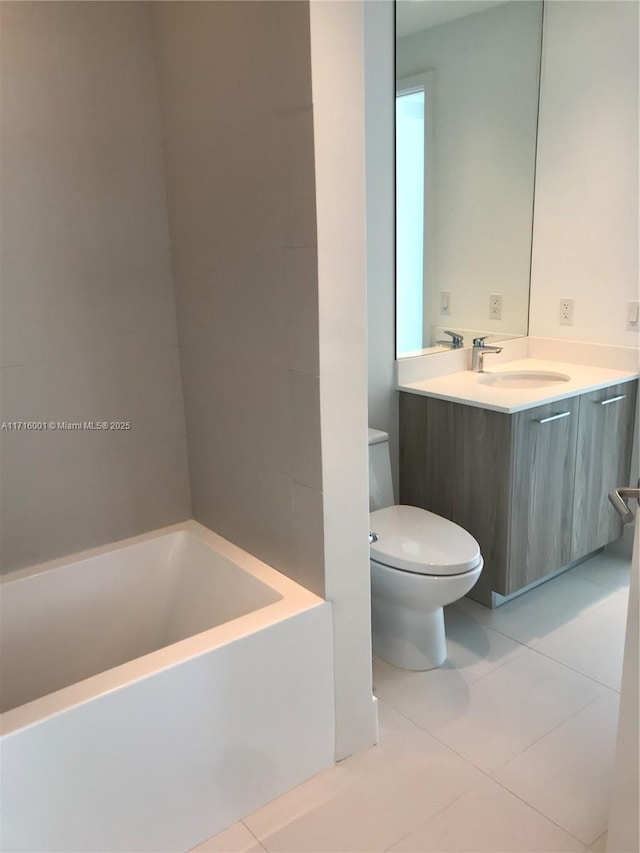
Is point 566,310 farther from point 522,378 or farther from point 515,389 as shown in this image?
point 515,389

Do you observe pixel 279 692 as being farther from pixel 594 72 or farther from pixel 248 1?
pixel 594 72

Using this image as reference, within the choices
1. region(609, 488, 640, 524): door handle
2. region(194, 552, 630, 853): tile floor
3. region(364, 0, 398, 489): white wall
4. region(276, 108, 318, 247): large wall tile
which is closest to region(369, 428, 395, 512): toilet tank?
region(364, 0, 398, 489): white wall

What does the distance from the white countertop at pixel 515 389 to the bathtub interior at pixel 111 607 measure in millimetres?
1035

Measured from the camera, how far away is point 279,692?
1720 millimetres

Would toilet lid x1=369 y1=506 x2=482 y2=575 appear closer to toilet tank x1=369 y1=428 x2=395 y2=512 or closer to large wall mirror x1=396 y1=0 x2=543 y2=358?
toilet tank x1=369 y1=428 x2=395 y2=512

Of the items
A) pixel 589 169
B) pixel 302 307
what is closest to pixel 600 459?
pixel 589 169

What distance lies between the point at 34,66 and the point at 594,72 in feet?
6.85

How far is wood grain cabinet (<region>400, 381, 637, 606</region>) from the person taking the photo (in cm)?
242

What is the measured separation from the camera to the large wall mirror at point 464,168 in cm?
260

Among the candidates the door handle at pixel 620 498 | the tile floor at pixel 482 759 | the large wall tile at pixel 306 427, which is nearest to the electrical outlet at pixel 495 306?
the tile floor at pixel 482 759

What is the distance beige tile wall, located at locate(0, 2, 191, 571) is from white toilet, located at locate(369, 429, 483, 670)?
0.78m

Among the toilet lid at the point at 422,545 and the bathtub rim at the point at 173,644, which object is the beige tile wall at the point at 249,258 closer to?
the bathtub rim at the point at 173,644

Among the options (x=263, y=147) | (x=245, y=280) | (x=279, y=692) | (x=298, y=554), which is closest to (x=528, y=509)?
(x=298, y=554)

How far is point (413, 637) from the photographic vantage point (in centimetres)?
227
